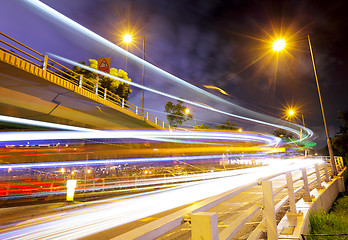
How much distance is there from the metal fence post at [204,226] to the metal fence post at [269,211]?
2345 millimetres

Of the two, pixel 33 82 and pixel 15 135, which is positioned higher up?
pixel 33 82

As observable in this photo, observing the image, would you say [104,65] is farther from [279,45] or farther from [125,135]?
[279,45]

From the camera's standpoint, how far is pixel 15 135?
55.1 feet

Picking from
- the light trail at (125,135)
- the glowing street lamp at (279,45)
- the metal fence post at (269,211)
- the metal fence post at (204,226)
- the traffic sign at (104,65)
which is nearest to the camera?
the metal fence post at (204,226)

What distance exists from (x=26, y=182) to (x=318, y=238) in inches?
624

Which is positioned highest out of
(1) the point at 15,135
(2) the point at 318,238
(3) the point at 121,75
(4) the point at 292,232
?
(3) the point at 121,75

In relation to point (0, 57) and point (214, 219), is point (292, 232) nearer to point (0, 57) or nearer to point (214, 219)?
point (214, 219)

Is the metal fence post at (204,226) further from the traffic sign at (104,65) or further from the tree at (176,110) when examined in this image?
the tree at (176,110)

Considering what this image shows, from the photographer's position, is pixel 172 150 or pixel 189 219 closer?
pixel 189 219

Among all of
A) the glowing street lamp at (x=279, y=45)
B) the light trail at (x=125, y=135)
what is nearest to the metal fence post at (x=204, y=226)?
the light trail at (x=125, y=135)

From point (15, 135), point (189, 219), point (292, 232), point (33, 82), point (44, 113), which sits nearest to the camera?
point (189, 219)

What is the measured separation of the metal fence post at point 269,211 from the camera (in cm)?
387

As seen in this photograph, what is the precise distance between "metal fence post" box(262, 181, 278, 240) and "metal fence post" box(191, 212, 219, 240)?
2.35 metres

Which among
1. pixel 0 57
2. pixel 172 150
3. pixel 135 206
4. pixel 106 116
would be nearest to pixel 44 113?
pixel 106 116
